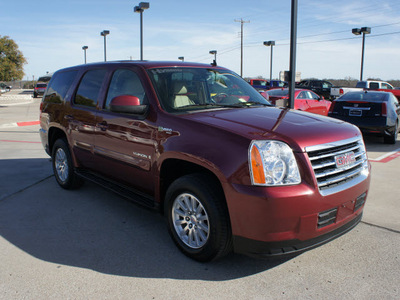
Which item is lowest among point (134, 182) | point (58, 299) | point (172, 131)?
point (58, 299)

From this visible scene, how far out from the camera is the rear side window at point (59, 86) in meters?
5.64

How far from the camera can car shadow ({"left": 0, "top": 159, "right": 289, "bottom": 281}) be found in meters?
3.37

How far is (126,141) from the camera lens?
4145 millimetres

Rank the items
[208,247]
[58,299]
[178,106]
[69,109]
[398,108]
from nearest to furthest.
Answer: [58,299] → [208,247] → [178,106] → [69,109] → [398,108]

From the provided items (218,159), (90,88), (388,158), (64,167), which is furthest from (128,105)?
(388,158)

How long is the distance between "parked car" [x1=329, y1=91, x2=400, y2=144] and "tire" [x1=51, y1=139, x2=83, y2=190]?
7.51m

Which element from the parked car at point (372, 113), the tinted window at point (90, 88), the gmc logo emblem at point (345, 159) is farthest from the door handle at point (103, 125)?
the parked car at point (372, 113)

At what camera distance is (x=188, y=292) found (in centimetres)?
299

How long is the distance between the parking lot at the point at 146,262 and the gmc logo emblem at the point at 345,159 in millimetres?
926

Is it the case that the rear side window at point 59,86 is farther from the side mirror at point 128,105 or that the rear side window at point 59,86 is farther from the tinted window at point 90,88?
the side mirror at point 128,105

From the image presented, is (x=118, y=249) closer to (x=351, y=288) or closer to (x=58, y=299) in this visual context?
(x=58, y=299)

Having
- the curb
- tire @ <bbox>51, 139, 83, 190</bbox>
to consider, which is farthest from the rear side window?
the curb

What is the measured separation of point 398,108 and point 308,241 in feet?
31.9

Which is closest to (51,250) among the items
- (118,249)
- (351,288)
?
(118,249)
